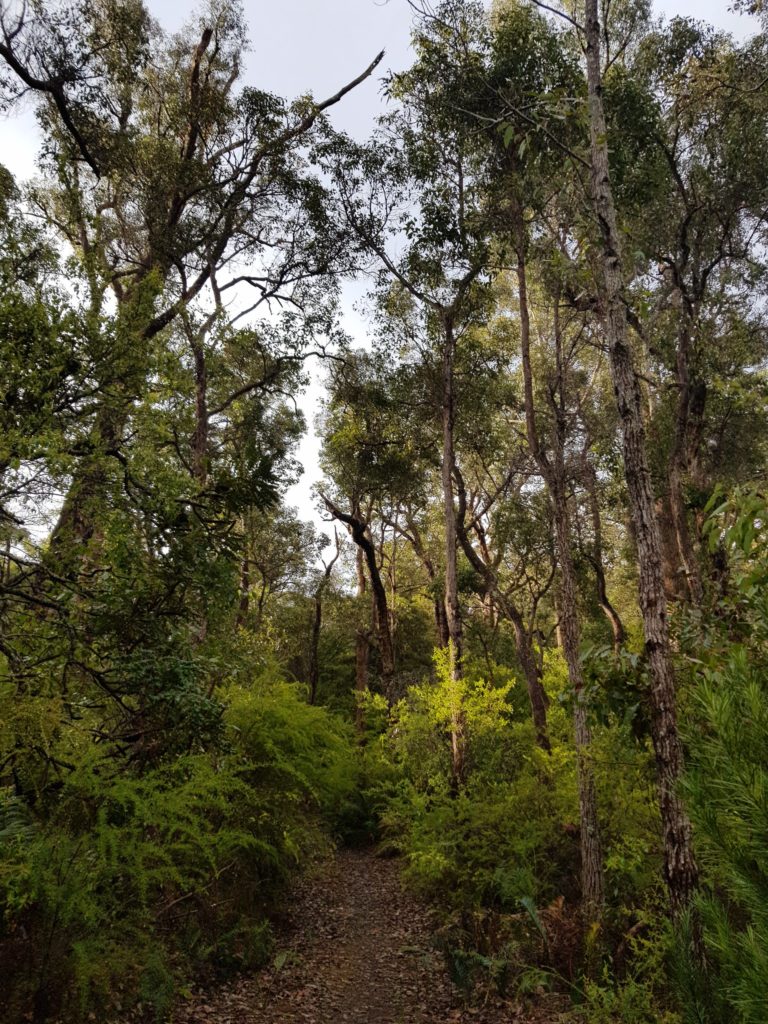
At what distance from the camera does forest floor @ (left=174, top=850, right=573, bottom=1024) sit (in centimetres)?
555

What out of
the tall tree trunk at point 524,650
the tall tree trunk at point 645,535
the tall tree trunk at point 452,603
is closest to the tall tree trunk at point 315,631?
the tall tree trunk at point 524,650

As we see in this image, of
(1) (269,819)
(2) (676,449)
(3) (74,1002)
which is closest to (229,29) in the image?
(2) (676,449)

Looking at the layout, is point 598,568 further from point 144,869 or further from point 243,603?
point 144,869

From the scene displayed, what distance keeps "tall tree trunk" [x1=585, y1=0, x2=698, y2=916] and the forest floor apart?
10.5ft

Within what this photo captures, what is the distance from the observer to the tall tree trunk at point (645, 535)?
367 centimetres

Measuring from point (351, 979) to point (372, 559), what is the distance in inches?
345

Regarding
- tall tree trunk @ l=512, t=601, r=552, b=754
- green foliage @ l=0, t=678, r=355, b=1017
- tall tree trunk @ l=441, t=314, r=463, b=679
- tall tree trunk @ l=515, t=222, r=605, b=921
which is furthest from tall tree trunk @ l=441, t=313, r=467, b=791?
green foliage @ l=0, t=678, r=355, b=1017

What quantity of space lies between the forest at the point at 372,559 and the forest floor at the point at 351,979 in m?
0.06

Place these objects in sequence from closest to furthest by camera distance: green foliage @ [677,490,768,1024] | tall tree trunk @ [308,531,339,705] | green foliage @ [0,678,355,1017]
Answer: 1. green foliage @ [677,490,768,1024]
2. green foliage @ [0,678,355,1017]
3. tall tree trunk @ [308,531,339,705]

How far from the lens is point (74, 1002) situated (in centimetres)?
407

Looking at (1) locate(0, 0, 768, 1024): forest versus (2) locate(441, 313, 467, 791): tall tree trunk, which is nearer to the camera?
(1) locate(0, 0, 768, 1024): forest

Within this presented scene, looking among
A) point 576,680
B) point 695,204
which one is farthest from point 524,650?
point 695,204

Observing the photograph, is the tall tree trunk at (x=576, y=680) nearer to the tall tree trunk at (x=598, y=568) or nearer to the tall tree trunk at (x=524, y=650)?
the tall tree trunk at (x=524, y=650)

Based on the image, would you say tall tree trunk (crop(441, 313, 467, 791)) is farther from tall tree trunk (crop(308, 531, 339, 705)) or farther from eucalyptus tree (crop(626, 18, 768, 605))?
tall tree trunk (crop(308, 531, 339, 705))
